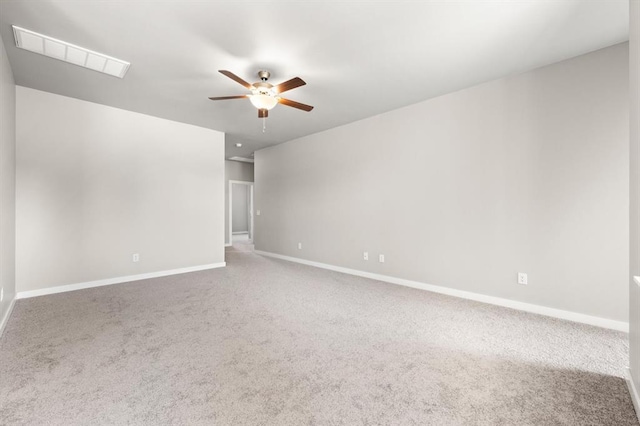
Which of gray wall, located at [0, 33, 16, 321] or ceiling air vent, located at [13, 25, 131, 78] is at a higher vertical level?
ceiling air vent, located at [13, 25, 131, 78]

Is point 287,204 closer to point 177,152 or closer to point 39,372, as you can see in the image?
point 177,152

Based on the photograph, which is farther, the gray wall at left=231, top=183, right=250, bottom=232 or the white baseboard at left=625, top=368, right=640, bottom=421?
the gray wall at left=231, top=183, right=250, bottom=232

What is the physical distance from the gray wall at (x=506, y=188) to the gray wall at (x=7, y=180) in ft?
13.5

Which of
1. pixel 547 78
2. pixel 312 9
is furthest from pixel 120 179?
pixel 547 78

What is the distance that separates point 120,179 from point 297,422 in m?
4.34

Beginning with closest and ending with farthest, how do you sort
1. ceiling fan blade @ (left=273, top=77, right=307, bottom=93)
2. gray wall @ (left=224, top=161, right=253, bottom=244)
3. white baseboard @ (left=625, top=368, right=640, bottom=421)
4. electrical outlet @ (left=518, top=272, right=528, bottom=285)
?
white baseboard @ (left=625, top=368, right=640, bottom=421) → ceiling fan blade @ (left=273, top=77, right=307, bottom=93) → electrical outlet @ (left=518, top=272, right=528, bottom=285) → gray wall @ (left=224, top=161, right=253, bottom=244)

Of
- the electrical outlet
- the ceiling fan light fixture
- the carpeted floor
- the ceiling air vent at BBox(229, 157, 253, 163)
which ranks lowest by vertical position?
the carpeted floor

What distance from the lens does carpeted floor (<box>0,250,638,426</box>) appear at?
150 centimetres

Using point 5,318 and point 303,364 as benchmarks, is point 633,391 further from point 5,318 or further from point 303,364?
point 5,318

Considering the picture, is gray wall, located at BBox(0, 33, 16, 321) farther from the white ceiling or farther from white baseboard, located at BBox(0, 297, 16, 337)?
the white ceiling

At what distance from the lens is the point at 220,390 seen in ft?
5.50

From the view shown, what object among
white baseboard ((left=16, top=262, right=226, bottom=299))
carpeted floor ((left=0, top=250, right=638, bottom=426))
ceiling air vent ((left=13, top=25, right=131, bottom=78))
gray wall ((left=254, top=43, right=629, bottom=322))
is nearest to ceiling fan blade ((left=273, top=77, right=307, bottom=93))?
ceiling air vent ((left=13, top=25, right=131, bottom=78))

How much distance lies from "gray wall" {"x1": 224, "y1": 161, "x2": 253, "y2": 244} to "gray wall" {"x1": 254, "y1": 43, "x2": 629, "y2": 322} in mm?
4403

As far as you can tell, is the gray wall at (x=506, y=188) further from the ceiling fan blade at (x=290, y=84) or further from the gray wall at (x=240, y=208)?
the gray wall at (x=240, y=208)
